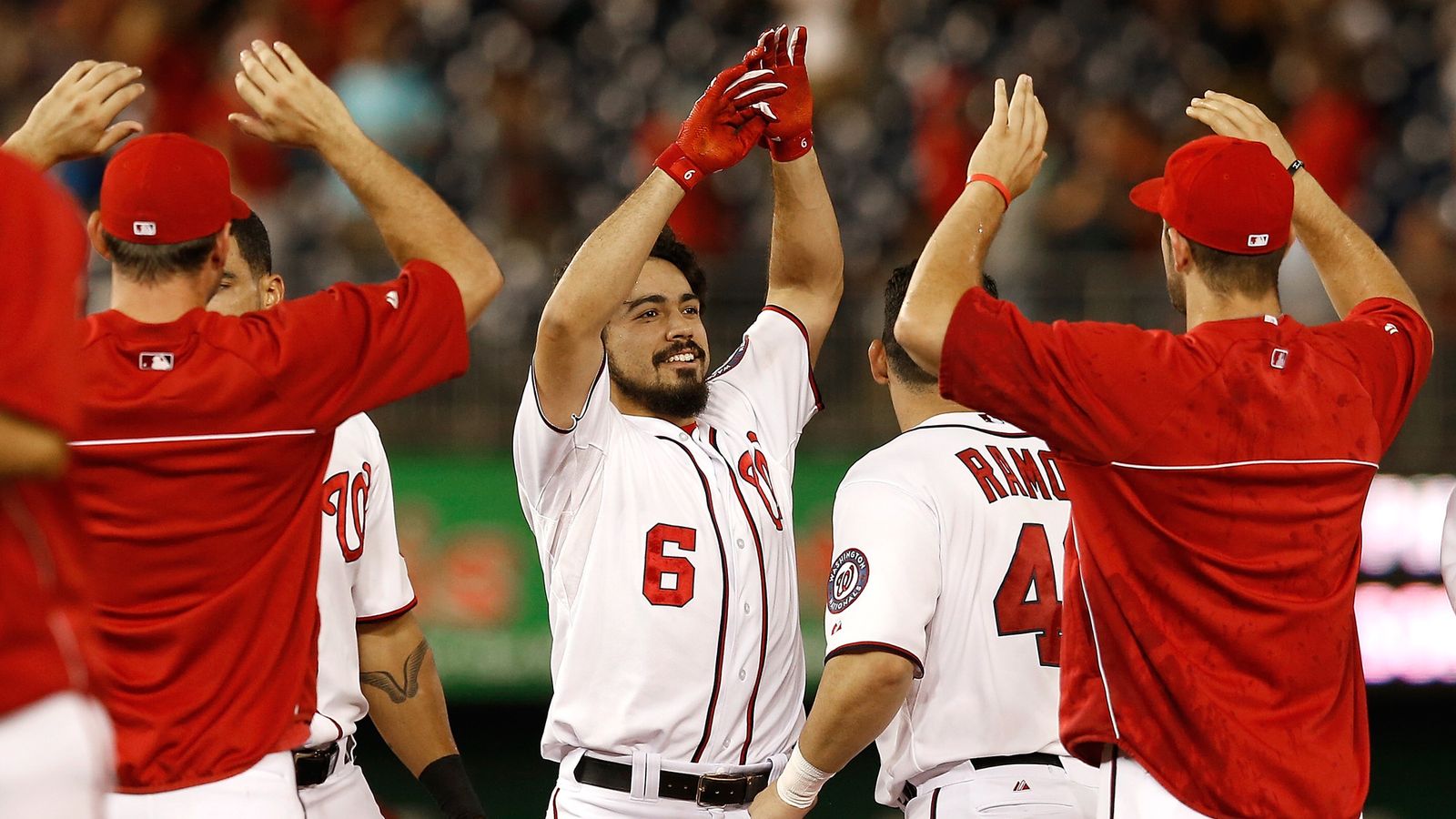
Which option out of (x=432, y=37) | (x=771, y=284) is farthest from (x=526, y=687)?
(x=432, y=37)

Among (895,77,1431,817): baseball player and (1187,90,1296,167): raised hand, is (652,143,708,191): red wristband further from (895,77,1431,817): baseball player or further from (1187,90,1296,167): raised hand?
(1187,90,1296,167): raised hand

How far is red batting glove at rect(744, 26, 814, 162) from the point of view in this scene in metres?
4.31

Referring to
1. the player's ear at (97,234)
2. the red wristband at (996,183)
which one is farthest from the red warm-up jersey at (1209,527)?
the player's ear at (97,234)

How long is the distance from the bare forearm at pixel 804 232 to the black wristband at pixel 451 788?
5.55 feet

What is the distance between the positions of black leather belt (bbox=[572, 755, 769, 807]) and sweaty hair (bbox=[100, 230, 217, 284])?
5.37ft

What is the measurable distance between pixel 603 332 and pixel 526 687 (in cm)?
369

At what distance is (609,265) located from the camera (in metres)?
3.98

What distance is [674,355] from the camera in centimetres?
451

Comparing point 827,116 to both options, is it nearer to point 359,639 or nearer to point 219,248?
point 359,639

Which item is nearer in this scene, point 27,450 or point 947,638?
point 27,450

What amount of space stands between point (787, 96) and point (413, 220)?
4.79ft

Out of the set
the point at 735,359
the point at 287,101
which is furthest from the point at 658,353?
the point at 287,101

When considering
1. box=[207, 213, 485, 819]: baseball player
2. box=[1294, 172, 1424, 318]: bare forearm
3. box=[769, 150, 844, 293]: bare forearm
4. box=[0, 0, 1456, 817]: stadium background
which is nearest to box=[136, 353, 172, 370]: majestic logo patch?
box=[207, 213, 485, 819]: baseball player

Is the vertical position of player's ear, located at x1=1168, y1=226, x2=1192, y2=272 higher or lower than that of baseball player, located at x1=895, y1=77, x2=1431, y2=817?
higher
